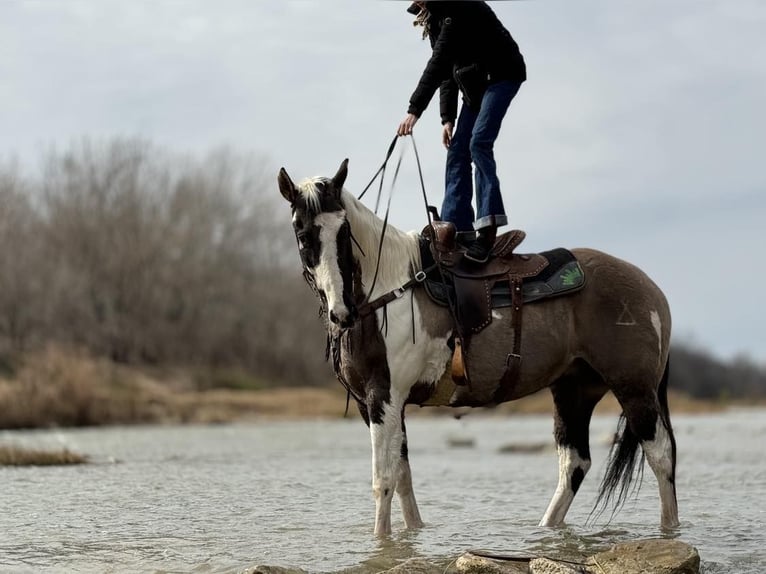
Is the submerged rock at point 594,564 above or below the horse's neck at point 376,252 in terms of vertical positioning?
below

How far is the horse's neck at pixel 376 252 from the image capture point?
25.7 ft

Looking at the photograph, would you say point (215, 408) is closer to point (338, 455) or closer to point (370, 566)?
point (338, 455)

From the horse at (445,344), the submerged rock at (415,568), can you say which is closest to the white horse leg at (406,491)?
the horse at (445,344)

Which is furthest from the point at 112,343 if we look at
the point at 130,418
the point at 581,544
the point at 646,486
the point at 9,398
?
the point at 581,544

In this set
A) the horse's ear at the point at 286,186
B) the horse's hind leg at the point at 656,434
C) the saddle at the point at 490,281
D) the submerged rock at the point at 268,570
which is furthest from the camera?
the horse's hind leg at the point at 656,434

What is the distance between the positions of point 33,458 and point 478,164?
1054 cm

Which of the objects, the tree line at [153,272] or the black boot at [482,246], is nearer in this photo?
the black boot at [482,246]

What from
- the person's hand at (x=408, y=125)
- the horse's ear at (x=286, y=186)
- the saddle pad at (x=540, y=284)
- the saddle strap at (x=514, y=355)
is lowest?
the saddle strap at (x=514, y=355)

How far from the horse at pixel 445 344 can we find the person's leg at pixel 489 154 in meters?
0.62

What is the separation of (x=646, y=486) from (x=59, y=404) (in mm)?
22333

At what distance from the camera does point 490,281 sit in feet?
26.6

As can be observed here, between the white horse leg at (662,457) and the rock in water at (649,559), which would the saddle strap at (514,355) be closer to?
the white horse leg at (662,457)

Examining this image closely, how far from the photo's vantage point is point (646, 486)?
41.6 ft

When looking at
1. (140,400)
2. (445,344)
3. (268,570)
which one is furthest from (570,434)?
(140,400)
